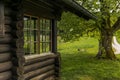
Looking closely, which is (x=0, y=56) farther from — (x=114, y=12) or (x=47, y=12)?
(x=114, y=12)

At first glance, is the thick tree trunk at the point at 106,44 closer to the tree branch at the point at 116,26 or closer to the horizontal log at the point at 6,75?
the tree branch at the point at 116,26

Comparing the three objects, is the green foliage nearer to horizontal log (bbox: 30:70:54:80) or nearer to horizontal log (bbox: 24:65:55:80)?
horizontal log (bbox: 30:70:54:80)

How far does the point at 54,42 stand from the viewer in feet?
30.2

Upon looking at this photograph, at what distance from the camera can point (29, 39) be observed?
24.9 feet

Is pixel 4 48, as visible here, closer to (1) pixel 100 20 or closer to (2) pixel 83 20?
(2) pixel 83 20

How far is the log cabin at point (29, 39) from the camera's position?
6074mm

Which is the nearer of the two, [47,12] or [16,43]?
[16,43]

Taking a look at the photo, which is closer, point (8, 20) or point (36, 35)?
point (8, 20)

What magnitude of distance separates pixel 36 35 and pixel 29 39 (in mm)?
431

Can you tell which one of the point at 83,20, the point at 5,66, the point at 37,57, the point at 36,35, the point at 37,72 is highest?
the point at 83,20

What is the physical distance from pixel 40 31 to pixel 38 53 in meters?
0.75

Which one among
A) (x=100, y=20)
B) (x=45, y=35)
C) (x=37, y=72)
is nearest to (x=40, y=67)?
(x=37, y=72)

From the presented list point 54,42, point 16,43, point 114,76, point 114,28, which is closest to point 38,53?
point 54,42

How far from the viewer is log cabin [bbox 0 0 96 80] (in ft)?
19.9
